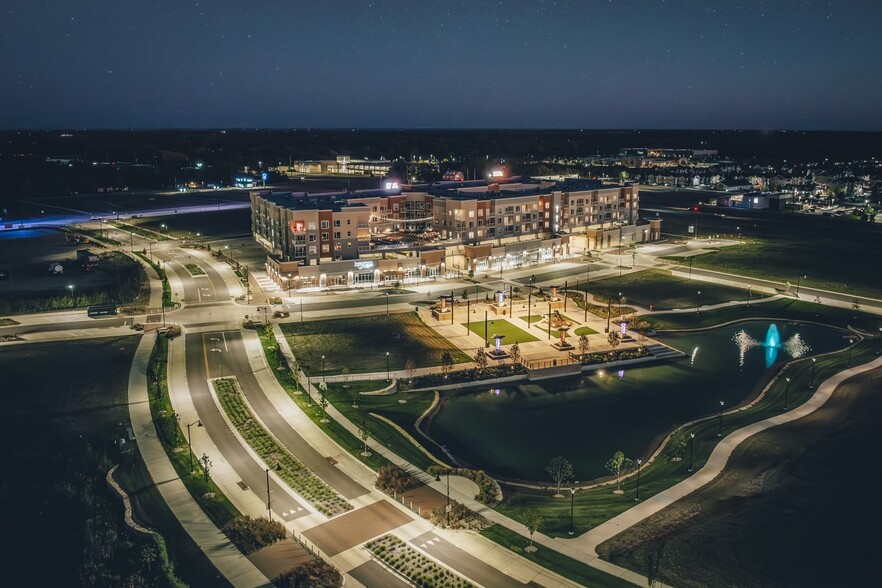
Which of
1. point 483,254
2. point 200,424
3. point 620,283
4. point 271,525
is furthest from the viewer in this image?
point 483,254

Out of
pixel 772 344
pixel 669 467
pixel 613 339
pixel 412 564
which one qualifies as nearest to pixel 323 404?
pixel 412 564

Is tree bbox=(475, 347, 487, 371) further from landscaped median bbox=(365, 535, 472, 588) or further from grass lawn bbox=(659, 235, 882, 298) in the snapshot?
grass lawn bbox=(659, 235, 882, 298)

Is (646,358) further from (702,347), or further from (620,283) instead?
(620,283)

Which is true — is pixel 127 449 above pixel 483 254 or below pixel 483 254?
below

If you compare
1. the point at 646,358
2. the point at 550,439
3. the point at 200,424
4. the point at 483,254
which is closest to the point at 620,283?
the point at 483,254

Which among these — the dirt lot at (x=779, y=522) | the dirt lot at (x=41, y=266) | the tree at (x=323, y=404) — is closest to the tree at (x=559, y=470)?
the dirt lot at (x=779, y=522)

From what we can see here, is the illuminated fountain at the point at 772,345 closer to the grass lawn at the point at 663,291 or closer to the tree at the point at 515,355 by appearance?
the grass lawn at the point at 663,291

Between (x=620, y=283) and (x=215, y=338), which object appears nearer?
(x=215, y=338)

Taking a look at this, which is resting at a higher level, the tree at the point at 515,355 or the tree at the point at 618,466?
the tree at the point at 515,355
